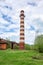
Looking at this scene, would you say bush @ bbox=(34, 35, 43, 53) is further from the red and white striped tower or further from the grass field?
the grass field

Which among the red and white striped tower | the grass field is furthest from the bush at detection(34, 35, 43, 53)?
the grass field

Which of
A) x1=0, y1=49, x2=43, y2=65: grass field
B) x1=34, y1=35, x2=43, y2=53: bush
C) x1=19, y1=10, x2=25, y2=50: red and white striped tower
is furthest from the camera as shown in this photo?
x1=19, y1=10, x2=25, y2=50: red and white striped tower

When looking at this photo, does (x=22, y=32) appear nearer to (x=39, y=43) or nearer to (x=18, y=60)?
(x=39, y=43)

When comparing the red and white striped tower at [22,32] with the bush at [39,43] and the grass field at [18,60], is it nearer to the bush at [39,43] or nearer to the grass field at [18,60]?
the bush at [39,43]

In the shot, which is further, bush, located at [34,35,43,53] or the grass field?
bush, located at [34,35,43,53]

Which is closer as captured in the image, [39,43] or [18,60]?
[18,60]

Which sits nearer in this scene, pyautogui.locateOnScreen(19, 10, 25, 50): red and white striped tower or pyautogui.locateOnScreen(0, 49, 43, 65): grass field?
pyautogui.locateOnScreen(0, 49, 43, 65): grass field

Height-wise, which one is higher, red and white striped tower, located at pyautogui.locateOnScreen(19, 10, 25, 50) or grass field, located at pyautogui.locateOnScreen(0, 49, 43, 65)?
red and white striped tower, located at pyautogui.locateOnScreen(19, 10, 25, 50)

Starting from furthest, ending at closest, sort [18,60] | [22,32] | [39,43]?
[22,32], [39,43], [18,60]

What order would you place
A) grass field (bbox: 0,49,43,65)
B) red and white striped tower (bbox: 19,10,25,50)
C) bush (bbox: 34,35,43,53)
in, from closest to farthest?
grass field (bbox: 0,49,43,65) → bush (bbox: 34,35,43,53) → red and white striped tower (bbox: 19,10,25,50)

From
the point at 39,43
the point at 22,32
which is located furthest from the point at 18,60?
the point at 22,32

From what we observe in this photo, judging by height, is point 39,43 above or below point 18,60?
above

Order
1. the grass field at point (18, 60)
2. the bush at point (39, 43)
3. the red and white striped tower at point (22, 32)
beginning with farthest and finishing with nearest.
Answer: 1. the red and white striped tower at point (22, 32)
2. the bush at point (39, 43)
3. the grass field at point (18, 60)

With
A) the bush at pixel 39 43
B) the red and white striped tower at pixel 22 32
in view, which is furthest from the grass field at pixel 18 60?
the red and white striped tower at pixel 22 32
